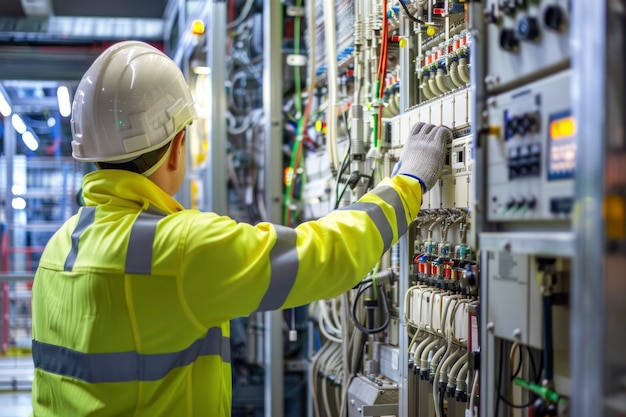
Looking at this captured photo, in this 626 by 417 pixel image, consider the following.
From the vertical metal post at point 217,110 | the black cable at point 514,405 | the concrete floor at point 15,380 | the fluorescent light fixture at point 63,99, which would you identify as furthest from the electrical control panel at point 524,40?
the fluorescent light fixture at point 63,99

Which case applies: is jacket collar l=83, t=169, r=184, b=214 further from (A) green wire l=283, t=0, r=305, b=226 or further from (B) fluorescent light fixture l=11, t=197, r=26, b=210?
(B) fluorescent light fixture l=11, t=197, r=26, b=210

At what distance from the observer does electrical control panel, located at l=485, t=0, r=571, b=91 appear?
1590 mm

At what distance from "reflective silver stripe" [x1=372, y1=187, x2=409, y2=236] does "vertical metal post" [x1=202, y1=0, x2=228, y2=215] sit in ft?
7.88

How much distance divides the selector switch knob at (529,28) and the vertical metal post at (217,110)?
3.04 meters

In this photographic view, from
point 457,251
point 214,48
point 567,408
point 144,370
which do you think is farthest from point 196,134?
point 567,408

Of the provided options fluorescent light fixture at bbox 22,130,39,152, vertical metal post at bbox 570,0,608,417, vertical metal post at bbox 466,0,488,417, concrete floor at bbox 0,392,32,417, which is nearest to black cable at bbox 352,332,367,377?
vertical metal post at bbox 466,0,488,417

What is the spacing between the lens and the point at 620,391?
1.39 m

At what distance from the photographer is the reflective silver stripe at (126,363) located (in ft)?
6.55

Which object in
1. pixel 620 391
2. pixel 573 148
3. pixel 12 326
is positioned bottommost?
pixel 12 326

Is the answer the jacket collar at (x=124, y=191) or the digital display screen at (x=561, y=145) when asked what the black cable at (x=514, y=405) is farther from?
the jacket collar at (x=124, y=191)

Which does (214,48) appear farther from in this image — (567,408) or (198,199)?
(567,408)

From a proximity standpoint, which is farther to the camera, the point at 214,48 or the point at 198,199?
the point at 198,199

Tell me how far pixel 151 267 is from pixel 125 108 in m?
0.52

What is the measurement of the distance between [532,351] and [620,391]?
0.55m
